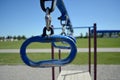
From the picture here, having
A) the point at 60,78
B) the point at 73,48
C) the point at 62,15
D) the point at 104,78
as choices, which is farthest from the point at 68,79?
the point at 73,48

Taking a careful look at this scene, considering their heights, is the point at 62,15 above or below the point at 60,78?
above

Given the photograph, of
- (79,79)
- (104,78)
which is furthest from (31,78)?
(104,78)

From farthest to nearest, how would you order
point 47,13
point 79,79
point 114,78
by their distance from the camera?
point 114,78 < point 79,79 < point 47,13

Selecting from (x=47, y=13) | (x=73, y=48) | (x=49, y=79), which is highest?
(x=47, y=13)

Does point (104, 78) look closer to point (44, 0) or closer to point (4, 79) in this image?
point (4, 79)

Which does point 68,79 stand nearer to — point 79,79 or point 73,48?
point 79,79

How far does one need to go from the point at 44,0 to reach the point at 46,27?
217mm

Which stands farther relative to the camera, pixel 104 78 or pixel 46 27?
pixel 104 78

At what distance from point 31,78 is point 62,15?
12.4ft

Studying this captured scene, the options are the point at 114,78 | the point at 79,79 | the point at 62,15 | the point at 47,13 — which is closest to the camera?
the point at 47,13

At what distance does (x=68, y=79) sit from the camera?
20.8 ft

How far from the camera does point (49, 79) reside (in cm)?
695

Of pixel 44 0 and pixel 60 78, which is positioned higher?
pixel 44 0

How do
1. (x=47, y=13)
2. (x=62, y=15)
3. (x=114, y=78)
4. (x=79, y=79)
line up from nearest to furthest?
(x=47, y=13), (x=62, y=15), (x=79, y=79), (x=114, y=78)
